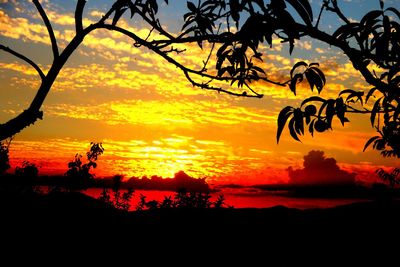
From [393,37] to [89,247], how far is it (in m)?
4.02

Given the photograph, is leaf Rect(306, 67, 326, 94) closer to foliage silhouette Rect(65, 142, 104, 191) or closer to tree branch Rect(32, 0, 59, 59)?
tree branch Rect(32, 0, 59, 59)

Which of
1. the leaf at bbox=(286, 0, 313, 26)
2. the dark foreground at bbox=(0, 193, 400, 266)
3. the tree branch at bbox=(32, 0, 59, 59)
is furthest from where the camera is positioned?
the dark foreground at bbox=(0, 193, 400, 266)

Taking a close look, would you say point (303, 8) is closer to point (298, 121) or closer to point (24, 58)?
point (298, 121)

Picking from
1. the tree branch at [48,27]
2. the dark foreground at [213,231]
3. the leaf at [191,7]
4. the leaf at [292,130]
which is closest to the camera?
the leaf at [292,130]

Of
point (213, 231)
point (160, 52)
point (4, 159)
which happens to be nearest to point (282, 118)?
point (160, 52)

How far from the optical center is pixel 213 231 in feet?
17.9

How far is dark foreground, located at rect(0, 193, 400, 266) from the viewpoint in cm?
497

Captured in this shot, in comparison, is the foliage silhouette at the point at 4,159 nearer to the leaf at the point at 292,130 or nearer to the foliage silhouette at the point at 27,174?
the foliage silhouette at the point at 27,174

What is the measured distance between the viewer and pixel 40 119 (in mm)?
3248

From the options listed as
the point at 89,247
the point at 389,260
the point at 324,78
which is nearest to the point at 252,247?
the point at 389,260

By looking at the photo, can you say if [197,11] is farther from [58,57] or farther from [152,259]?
[152,259]

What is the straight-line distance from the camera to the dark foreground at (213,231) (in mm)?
4969

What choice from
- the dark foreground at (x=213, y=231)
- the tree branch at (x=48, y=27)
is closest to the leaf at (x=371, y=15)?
the tree branch at (x=48, y=27)

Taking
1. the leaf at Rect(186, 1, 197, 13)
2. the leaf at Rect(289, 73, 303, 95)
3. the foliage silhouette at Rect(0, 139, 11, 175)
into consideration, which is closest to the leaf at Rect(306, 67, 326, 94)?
the leaf at Rect(289, 73, 303, 95)
